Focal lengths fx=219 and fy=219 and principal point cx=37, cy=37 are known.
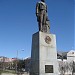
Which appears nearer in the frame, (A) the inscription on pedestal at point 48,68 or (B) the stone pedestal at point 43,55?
(B) the stone pedestal at point 43,55

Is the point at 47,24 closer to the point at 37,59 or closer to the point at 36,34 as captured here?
the point at 36,34

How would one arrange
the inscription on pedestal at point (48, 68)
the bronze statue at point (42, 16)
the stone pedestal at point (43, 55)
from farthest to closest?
the bronze statue at point (42, 16)
the inscription on pedestal at point (48, 68)
the stone pedestal at point (43, 55)

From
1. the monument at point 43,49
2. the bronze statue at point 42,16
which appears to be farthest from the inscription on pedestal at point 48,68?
the bronze statue at point 42,16

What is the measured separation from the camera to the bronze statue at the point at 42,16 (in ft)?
57.5

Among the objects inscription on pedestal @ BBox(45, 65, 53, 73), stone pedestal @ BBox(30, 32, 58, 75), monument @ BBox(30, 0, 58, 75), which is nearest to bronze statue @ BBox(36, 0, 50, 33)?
monument @ BBox(30, 0, 58, 75)

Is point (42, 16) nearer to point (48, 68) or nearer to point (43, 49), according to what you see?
point (43, 49)

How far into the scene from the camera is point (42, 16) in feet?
57.8

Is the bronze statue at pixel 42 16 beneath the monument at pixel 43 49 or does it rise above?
above

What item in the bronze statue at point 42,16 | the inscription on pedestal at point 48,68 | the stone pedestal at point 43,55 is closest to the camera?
the stone pedestal at point 43,55

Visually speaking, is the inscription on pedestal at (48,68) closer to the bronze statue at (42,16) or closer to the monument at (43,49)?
the monument at (43,49)

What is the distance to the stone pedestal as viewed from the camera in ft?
53.0

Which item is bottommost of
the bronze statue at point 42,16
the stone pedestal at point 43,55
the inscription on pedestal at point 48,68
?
the inscription on pedestal at point 48,68

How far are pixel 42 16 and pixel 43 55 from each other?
129 inches

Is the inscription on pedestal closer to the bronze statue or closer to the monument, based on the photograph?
the monument
